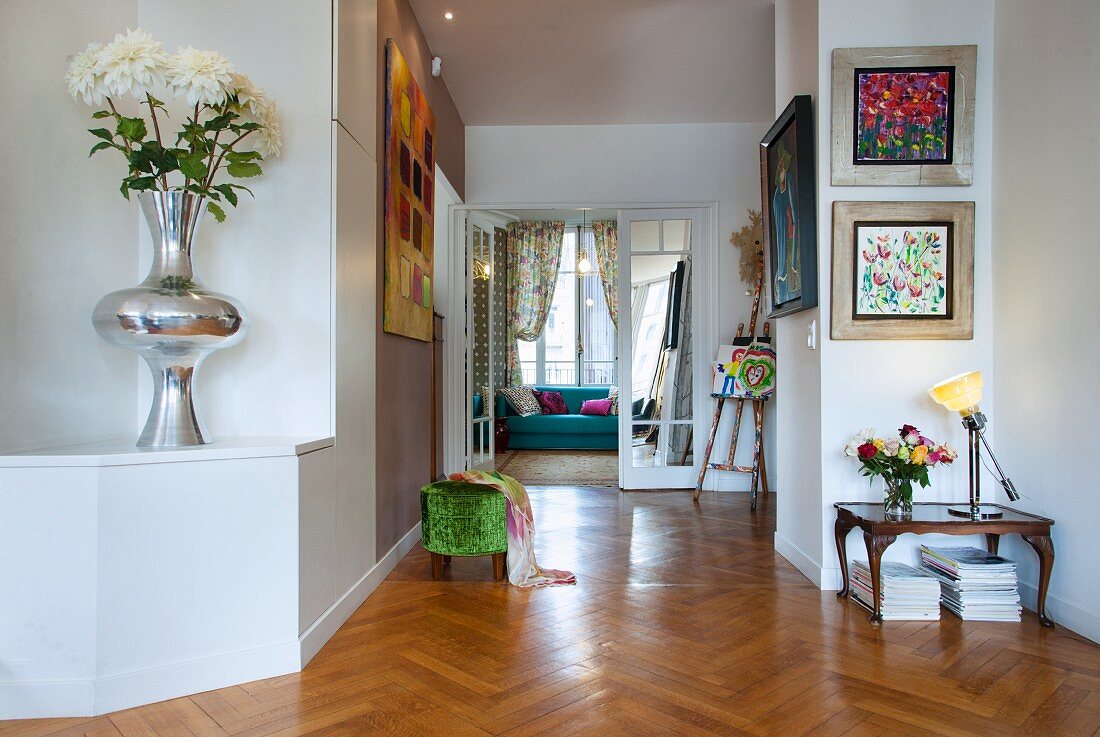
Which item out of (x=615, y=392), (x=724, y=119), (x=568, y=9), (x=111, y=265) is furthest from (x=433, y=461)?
(x=615, y=392)

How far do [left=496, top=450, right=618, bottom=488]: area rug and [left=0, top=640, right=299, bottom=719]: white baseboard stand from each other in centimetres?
410

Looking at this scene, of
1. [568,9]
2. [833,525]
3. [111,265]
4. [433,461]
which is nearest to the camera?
[111,265]

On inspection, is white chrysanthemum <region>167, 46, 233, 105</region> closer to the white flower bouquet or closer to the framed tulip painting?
the white flower bouquet

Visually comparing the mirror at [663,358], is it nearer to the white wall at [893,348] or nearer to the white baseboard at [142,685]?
the white wall at [893,348]

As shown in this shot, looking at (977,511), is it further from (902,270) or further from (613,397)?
(613,397)

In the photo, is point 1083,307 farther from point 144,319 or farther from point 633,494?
point 633,494

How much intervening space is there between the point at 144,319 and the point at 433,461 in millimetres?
2897

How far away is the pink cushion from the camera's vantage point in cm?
905

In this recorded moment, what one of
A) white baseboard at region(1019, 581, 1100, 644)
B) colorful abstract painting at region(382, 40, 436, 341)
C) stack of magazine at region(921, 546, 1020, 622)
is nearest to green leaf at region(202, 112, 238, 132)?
colorful abstract painting at region(382, 40, 436, 341)

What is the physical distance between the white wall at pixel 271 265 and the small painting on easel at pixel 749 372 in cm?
352

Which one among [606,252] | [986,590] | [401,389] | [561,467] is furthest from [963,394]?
[606,252]

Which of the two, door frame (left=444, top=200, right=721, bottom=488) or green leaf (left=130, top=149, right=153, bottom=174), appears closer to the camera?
green leaf (left=130, top=149, right=153, bottom=174)

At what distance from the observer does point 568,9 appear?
401 centimetres

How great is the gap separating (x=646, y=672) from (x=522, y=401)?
696cm
